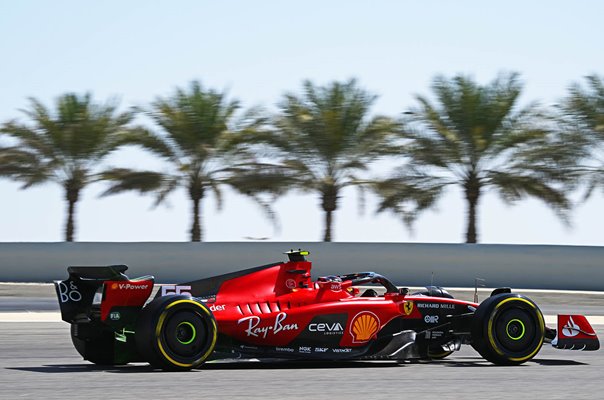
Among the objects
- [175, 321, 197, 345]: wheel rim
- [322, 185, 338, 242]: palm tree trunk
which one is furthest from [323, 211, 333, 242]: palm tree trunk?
[175, 321, 197, 345]: wheel rim

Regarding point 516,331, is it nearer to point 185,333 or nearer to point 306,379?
point 306,379

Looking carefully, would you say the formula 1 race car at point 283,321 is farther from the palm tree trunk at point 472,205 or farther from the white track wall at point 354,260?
the palm tree trunk at point 472,205

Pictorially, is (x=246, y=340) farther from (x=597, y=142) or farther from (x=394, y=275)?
(x=597, y=142)

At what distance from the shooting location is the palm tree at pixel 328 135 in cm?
3575

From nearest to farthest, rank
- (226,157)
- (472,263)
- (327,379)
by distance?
(327,379) → (472,263) → (226,157)

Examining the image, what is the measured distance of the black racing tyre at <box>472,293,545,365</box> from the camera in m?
12.0

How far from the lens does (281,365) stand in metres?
11.8

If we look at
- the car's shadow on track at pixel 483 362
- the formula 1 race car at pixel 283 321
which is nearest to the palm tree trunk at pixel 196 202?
the car's shadow on track at pixel 483 362

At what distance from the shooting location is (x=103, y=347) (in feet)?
37.9

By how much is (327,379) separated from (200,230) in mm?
27113

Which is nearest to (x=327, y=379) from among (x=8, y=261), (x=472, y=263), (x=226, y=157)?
(x=472, y=263)

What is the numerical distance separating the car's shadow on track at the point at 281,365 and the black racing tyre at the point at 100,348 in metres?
0.11

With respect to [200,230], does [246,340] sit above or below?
below

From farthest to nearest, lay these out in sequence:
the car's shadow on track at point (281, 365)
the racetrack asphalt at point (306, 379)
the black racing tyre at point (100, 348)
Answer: the black racing tyre at point (100, 348) < the car's shadow on track at point (281, 365) < the racetrack asphalt at point (306, 379)
